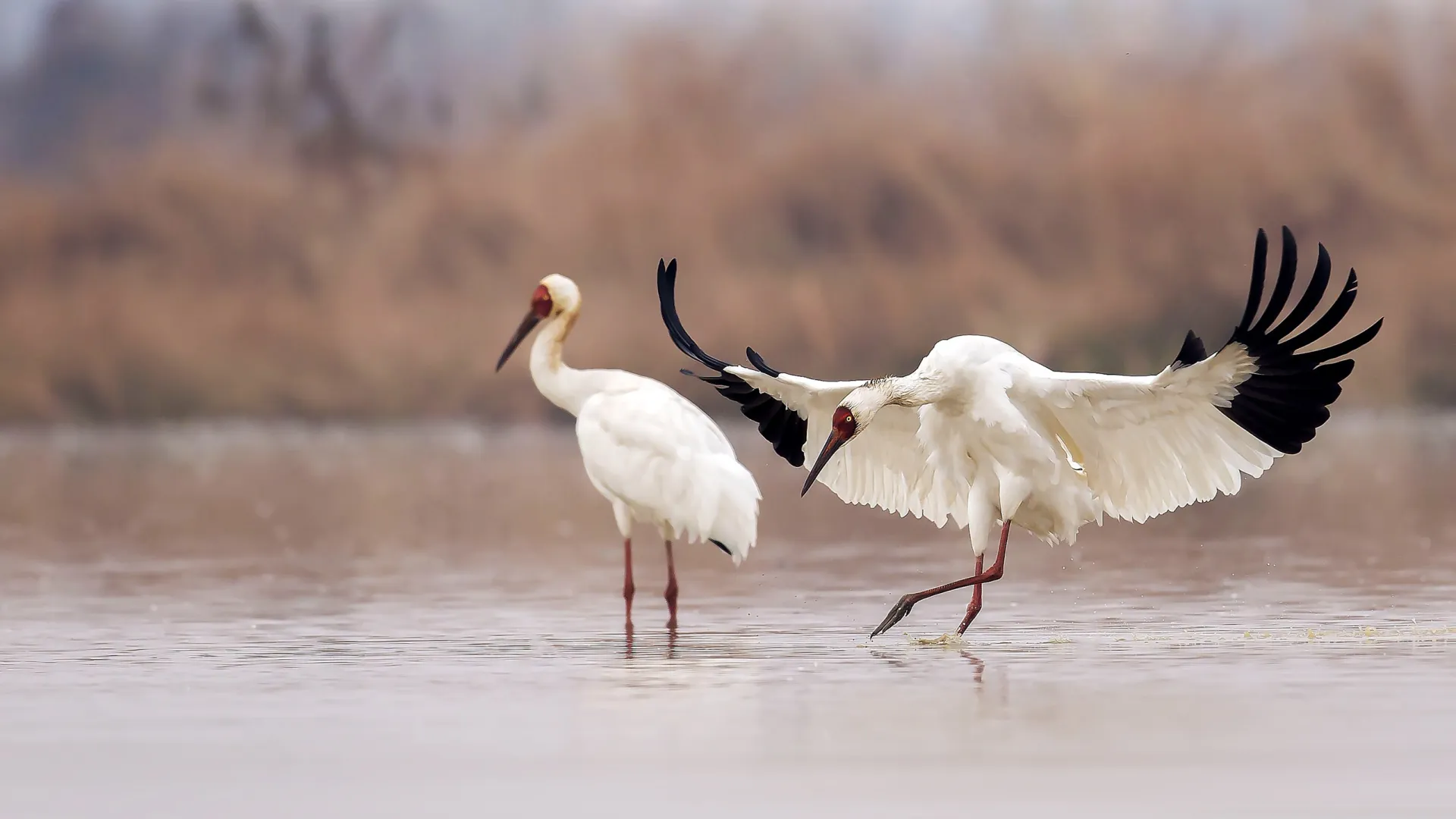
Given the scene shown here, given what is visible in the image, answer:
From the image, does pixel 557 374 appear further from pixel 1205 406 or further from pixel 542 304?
pixel 1205 406

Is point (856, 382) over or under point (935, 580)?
over

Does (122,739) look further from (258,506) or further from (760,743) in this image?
(258,506)

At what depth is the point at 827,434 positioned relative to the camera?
15070 mm

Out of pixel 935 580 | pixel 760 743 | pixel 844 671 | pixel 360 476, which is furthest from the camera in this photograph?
pixel 360 476

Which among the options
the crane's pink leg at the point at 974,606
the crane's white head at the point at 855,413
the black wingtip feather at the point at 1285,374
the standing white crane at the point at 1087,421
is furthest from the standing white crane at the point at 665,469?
the black wingtip feather at the point at 1285,374

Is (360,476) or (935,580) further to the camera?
(360,476)

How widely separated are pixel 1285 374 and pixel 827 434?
3506 mm

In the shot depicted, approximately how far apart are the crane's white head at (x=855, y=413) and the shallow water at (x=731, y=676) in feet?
4.05

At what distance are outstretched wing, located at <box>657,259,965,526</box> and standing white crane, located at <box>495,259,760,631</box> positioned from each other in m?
0.49

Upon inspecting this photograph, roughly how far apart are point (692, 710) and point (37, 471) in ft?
128

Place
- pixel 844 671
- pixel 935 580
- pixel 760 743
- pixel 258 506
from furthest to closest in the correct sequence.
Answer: pixel 258 506, pixel 935 580, pixel 844 671, pixel 760 743

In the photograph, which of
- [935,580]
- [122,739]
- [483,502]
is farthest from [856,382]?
[483,502]

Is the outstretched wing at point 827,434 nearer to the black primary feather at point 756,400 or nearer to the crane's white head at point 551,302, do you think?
the black primary feather at point 756,400

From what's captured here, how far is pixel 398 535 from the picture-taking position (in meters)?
25.2
